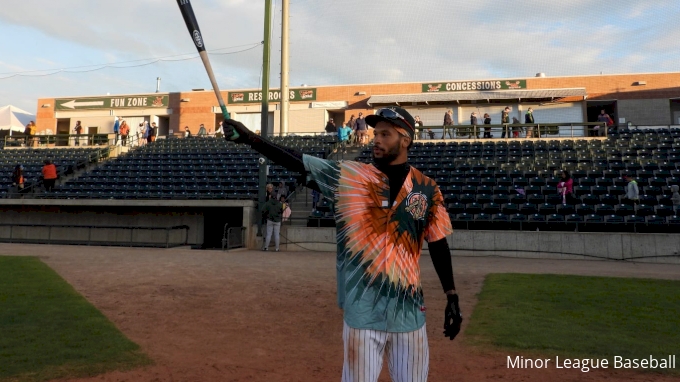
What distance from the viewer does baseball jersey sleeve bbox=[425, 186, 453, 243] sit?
2.72 m

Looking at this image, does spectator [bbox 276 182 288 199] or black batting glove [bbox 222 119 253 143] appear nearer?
black batting glove [bbox 222 119 253 143]

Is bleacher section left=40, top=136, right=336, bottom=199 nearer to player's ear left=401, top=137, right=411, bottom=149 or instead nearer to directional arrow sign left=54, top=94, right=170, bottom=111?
directional arrow sign left=54, top=94, right=170, bottom=111

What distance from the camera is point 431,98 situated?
3266 cm

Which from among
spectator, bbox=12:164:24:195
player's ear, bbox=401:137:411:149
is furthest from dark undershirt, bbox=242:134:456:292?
spectator, bbox=12:164:24:195

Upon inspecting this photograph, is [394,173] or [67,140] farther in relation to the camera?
[67,140]

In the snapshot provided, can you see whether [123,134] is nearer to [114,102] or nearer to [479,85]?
[114,102]

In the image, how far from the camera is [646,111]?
3095 cm

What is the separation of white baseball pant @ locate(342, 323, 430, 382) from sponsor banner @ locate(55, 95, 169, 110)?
4042 cm

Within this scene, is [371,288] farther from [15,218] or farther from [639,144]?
[15,218]

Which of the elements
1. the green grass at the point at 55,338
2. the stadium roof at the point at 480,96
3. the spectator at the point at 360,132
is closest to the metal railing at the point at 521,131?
the spectator at the point at 360,132

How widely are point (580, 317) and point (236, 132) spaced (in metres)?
6.18

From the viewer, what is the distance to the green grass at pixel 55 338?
15.8 ft

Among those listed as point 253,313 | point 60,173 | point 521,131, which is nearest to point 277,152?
point 253,313

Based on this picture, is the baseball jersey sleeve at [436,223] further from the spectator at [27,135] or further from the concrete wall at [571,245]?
the spectator at [27,135]
